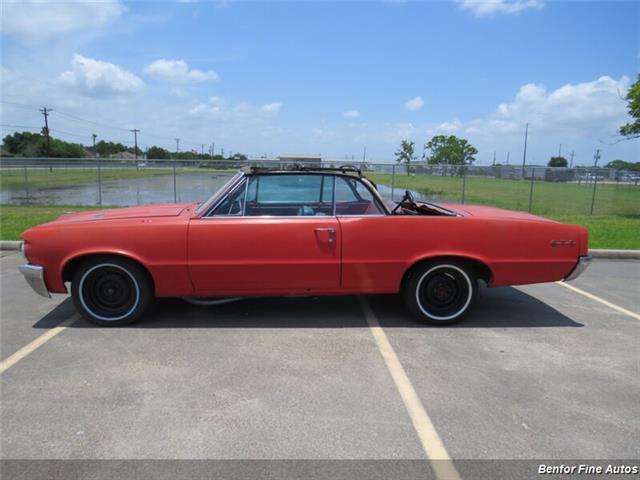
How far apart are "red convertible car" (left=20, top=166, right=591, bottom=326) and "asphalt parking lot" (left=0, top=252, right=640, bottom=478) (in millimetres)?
366

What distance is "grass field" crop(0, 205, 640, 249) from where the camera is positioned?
8.52m

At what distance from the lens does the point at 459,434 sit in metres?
2.69

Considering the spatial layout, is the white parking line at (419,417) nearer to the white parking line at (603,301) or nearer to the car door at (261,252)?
the car door at (261,252)

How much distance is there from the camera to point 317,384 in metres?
3.24

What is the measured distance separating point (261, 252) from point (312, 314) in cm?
100

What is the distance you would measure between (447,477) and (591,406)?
1377 millimetres

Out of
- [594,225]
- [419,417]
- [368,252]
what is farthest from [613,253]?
[419,417]

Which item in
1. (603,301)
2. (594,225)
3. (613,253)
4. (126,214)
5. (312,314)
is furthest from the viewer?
(594,225)

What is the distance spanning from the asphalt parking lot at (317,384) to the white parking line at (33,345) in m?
0.05

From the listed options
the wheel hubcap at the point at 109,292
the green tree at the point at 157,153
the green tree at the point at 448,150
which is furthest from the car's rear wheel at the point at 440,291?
the green tree at the point at 157,153

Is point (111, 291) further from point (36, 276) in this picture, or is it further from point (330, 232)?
point (330, 232)

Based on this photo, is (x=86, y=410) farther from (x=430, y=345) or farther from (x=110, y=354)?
(x=430, y=345)

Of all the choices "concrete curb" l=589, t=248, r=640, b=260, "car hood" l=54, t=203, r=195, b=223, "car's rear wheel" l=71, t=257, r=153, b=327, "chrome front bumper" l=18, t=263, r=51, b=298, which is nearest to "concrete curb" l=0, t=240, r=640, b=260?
"concrete curb" l=589, t=248, r=640, b=260

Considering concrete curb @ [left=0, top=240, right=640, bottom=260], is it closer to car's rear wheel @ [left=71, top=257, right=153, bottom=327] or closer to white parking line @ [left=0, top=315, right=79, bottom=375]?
white parking line @ [left=0, top=315, right=79, bottom=375]
